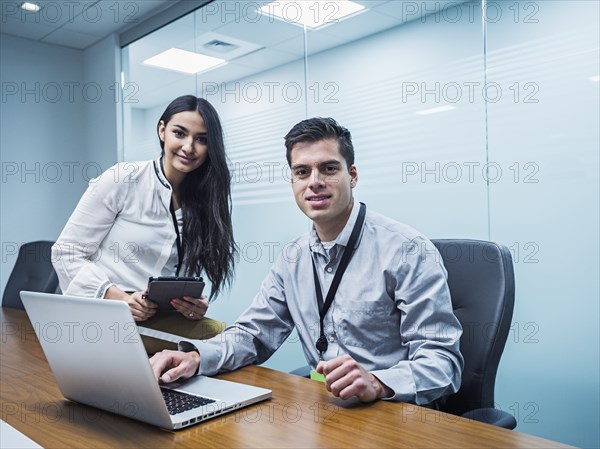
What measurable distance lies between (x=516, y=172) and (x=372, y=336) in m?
1.30

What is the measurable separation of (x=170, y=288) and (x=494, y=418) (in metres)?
0.90

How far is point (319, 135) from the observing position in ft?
5.24

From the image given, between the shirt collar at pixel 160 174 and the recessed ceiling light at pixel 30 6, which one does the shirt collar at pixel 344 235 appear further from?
the recessed ceiling light at pixel 30 6

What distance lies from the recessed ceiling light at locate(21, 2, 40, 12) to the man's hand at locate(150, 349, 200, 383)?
387 centimetres

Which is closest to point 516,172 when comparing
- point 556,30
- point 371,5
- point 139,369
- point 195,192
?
point 556,30

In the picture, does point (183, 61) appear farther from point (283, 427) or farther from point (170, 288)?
point (283, 427)

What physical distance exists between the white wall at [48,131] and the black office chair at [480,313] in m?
3.87

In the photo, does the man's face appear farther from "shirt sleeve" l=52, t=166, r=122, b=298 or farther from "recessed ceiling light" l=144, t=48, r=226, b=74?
"recessed ceiling light" l=144, t=48, r=226, b=74

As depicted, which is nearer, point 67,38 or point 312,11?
point 312,11

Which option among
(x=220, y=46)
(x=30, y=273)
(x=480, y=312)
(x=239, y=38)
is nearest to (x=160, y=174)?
(x=480, y=312)

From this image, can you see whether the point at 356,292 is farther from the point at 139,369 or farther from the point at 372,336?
the point at 139,369

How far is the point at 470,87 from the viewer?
2523 mm

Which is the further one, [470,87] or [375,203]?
[375,203]

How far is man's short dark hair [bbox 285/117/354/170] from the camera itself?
62.9 inches
